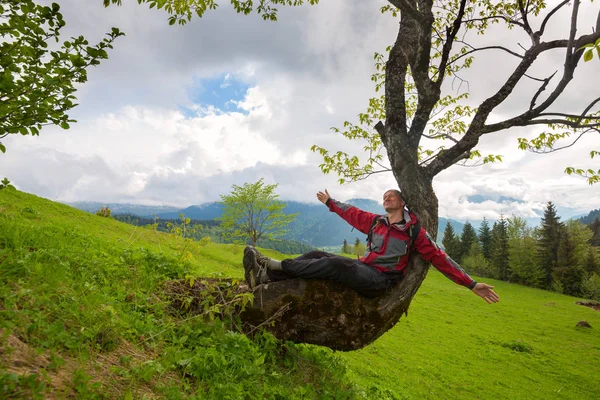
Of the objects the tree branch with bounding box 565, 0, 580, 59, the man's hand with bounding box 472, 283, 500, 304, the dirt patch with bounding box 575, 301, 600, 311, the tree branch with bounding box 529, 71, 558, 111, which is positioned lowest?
the dirt patch with bounding box 575, 301, 600, 311

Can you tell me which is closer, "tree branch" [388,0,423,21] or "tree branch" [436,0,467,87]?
"tree branch" [388,0,423,21]

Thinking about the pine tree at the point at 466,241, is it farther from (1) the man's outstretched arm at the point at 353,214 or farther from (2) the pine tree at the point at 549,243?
(1) the man's outstretched arm at the point at 353,214

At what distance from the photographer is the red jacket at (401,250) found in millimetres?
5105

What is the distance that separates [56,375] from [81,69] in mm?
3155

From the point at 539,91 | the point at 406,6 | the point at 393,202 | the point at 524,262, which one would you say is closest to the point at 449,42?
the point at 406,6

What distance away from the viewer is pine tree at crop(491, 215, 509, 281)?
2500 inches

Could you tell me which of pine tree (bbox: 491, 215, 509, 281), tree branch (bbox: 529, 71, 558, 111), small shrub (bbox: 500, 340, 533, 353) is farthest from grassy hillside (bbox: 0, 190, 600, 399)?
pine tree (bbox: 491, 215, 509, 281)

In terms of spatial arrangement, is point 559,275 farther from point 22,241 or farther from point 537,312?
point 22,241

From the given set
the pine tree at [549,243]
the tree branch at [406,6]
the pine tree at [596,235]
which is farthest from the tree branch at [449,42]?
the pine tree at [596,235]

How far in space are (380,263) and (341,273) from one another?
2.79 feet

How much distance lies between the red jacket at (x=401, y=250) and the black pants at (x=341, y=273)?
26cm

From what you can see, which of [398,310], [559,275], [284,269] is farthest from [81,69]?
[559,275]

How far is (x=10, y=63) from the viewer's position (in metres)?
3.19

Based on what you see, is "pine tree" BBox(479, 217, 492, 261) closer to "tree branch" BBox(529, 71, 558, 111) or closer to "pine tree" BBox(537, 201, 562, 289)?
"pine tree" BBox(537, 201, 562, 289)
